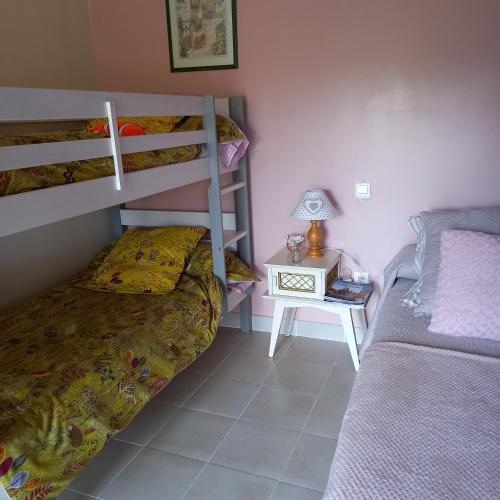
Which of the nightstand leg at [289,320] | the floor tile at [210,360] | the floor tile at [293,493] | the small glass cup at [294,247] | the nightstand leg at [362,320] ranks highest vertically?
the small glass cup at [294,247]

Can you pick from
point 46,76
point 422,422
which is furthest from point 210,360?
point 46,76

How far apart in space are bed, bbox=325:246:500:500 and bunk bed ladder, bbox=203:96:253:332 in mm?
938

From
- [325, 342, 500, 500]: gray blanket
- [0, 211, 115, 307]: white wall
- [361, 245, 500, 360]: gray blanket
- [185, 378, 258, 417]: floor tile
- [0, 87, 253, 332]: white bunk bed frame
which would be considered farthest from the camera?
[0, 211, 115, 307]: white wall

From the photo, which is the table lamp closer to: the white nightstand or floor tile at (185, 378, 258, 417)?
the white nightstand

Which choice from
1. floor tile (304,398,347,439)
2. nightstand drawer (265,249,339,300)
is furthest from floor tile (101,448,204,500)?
nightstand drawer (265,249,339,300)

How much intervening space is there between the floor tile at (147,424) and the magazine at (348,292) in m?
0.92

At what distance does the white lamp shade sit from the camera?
231 cm

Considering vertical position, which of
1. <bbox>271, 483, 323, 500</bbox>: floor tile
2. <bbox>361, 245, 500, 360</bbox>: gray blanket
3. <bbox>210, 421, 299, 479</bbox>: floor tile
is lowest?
<bbox>210, 421, 299, 479</bbox>: floor tile

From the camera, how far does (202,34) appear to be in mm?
2443

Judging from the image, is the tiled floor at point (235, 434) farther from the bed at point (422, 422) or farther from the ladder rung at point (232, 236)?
the ladder rung at point (232, 236)

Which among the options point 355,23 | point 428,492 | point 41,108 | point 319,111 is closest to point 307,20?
point 355,23

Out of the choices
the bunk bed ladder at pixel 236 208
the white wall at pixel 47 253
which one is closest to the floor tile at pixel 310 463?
the bunk bed ladder at pixel 236 208

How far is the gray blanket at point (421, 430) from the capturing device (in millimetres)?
1022

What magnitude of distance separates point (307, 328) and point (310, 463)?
3.39ft
